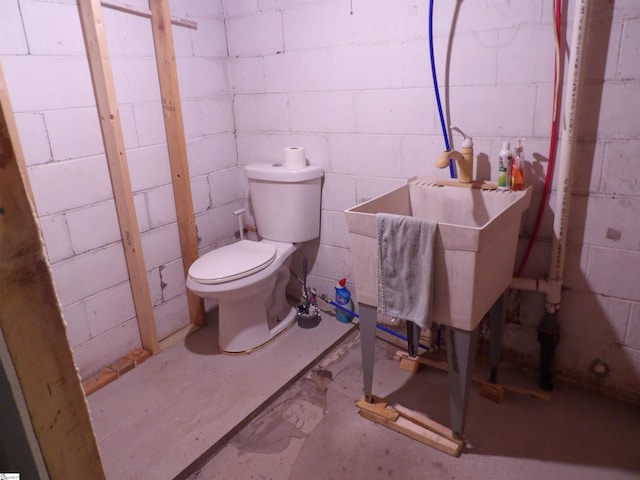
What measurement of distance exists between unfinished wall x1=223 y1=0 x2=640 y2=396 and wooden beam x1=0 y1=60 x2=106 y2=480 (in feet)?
5.73

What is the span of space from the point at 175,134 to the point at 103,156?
1.22ft

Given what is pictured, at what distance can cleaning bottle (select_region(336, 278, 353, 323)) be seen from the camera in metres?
2.45

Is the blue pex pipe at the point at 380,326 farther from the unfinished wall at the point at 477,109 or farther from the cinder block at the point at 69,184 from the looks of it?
the cinder block at the point at 69,184

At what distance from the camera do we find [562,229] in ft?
5.70

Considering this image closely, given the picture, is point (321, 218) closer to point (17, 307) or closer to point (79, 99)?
point (79, 99)

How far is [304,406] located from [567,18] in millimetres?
1791

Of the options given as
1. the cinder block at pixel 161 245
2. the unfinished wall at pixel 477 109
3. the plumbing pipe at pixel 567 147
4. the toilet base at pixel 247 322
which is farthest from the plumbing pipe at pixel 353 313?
the cinder block at pixel 161 245

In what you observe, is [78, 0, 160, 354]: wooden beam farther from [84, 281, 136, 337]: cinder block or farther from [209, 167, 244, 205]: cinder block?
[209, 167, 244, 205]: cinder block

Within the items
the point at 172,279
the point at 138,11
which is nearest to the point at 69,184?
the point at 172,279

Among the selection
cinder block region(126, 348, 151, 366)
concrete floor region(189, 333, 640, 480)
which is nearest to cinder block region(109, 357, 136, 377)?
cinder block region(126, 348, 151, 366)

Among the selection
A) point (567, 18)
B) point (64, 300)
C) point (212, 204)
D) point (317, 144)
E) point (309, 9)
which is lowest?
point (64, 300)

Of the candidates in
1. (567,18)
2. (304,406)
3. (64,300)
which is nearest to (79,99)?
(64,300)

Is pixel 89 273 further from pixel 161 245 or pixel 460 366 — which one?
pixel 460 366

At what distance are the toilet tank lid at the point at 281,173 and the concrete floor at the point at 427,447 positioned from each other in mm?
1001
